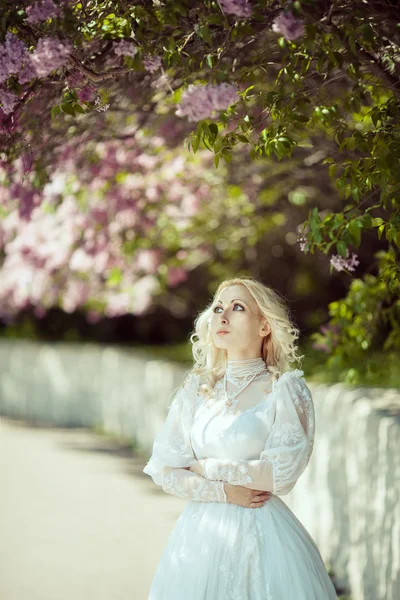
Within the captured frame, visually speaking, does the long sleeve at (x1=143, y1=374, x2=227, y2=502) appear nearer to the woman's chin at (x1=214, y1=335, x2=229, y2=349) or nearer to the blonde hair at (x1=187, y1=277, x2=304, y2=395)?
the blonde hair at (x1=187, y1=277, x2=304, y2=395)

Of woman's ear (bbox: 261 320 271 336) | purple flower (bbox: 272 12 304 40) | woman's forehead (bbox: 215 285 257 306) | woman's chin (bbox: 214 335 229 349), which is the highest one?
purple flower (bbox: 272 12 304 40)

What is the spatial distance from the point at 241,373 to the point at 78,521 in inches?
163

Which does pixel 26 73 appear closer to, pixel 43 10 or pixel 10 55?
pixel 10 55

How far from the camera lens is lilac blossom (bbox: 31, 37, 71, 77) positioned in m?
3.10

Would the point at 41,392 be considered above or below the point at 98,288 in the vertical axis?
below

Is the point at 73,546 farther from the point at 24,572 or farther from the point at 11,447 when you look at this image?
the point at 11,447

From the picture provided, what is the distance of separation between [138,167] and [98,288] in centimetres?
313

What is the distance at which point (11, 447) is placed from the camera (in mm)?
10922

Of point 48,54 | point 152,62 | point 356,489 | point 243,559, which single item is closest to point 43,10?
point 48,54

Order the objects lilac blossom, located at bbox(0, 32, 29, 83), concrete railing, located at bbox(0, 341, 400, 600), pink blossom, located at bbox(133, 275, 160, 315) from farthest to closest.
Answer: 1. pink blossom, located at bbox(133, 275, 160, 315)
2. concrete railing, located at bbox(0, 341, 400, 600)
3. lilac blossom, located at bbox(0, 32, 29, 83)

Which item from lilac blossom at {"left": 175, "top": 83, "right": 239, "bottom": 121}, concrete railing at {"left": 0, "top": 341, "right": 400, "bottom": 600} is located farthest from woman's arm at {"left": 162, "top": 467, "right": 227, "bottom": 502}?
lilac blossom at {"left": 175, "top": 83, "right": 239, "bottom": 121}

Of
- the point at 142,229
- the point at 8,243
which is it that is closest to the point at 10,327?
the point at 8,243

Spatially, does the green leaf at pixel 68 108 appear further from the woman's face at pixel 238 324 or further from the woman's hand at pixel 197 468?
the woman's hand at pixel 197 468

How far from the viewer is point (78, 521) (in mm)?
7340
